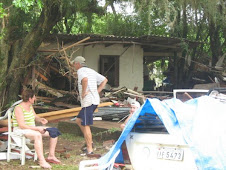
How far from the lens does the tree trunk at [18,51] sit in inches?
387

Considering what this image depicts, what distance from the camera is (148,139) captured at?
461 cm

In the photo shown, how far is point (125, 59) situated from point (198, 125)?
11.7 metres

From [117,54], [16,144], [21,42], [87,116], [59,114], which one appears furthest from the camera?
[117,54]

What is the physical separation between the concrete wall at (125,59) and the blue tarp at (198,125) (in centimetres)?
1055

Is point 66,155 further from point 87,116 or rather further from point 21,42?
point 21,42

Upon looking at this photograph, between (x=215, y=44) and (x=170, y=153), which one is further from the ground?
(x=215, y=44)

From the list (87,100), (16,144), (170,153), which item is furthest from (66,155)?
(170,153)

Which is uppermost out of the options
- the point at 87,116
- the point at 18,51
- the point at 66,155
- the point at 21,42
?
the point at 21,42

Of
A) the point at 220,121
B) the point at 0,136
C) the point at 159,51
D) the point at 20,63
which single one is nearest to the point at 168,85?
the point at 159,51

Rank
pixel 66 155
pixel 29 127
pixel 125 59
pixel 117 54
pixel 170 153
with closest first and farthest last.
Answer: pixel 170 153
pixel 29 127
pixel 66 155
pixel 117 54
pixel 125 59

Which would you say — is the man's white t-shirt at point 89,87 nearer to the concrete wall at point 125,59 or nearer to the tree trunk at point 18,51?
the tree trunk at point 18,51

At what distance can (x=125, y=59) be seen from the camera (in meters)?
16.0

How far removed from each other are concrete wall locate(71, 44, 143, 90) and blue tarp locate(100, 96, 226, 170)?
34.6 ft

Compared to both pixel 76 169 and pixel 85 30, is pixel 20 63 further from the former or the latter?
pixel 85 30
